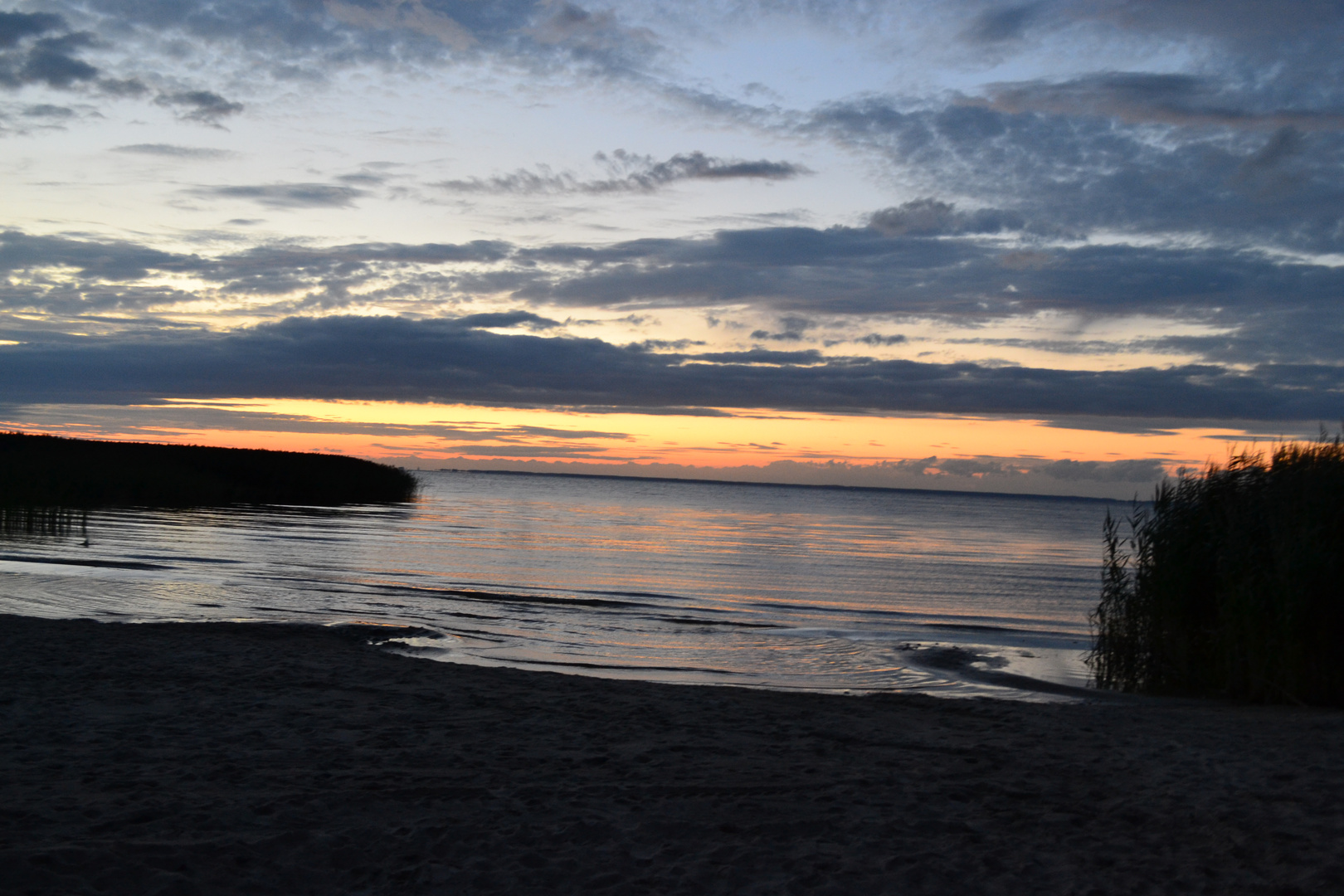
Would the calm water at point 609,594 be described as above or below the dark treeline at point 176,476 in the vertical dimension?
below

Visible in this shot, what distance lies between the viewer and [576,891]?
5188mm

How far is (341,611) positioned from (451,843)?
13.8 metres

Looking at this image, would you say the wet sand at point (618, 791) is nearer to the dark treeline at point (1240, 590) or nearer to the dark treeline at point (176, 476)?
the dark treeline at point (1240, 590)

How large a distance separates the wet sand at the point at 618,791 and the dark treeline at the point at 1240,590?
1.25 m

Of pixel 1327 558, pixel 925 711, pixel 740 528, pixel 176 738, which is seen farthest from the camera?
pixel 740 528

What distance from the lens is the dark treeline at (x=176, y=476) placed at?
133 feet

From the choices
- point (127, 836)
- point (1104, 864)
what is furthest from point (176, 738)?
point (1104, 864)

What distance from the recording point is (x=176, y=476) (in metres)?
51.2

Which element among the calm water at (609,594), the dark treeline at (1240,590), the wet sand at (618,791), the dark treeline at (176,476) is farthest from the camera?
the dark treeline at (176,476)

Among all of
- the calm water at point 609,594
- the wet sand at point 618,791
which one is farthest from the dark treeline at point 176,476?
the wet sand at point 618,791

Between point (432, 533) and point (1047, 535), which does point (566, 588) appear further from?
point (1047, 535)

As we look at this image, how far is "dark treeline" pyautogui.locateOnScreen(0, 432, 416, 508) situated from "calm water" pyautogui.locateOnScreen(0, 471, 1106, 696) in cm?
354

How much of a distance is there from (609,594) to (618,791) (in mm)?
16658

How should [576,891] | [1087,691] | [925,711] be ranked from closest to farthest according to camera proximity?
1. [576,891]
2. [925,711]
3. [1087,691]
